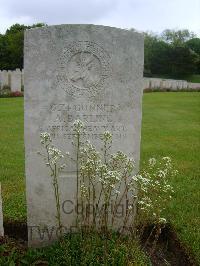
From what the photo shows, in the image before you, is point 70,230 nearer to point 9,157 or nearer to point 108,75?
point 108,75

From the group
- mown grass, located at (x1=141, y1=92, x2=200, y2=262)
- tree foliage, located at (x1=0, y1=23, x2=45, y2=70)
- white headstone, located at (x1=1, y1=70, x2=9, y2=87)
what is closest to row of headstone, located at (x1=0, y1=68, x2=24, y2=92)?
white headstone, located at (x1=1, y1=70, x2=9, y2=87)

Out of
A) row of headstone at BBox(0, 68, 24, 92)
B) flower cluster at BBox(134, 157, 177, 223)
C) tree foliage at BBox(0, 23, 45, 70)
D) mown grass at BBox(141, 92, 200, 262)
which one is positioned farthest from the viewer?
tree foliage at BBox(0, 23, 45, 70)

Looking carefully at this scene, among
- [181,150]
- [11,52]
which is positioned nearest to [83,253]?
[181,150]

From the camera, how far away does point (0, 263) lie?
4426 mm

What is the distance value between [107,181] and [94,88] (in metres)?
1.14

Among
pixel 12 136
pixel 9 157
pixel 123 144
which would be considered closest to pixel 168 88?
pixel 12 136

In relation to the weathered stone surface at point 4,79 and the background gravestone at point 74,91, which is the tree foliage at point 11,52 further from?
the background gravestone at point 74,91

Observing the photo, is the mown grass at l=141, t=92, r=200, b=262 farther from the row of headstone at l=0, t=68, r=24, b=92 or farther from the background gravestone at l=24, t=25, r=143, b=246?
the row of headstone at l=0, t=68, r=24, b=92

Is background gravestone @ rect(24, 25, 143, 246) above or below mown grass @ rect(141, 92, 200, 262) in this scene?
above

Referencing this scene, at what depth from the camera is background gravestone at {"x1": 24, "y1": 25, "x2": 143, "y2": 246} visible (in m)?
4.83

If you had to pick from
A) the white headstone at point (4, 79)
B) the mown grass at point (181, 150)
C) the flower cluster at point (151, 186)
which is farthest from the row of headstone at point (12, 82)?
the flower cluster at point (151, 186)

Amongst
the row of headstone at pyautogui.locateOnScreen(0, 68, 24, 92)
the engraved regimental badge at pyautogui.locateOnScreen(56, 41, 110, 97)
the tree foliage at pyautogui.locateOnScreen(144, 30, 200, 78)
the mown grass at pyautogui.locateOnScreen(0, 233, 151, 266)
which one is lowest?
the mown grass at pyautogui.locateOnScreen(0, 233, 151, 266)

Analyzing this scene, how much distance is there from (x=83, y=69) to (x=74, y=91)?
0.26 meters

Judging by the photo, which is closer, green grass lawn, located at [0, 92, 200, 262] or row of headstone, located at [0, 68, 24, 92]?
green grass lawn, located at [0, 92, 200, 262]
